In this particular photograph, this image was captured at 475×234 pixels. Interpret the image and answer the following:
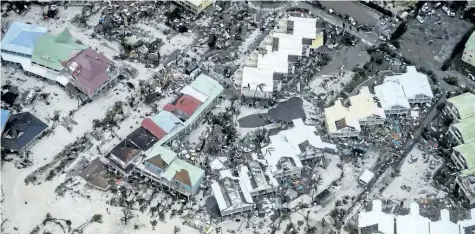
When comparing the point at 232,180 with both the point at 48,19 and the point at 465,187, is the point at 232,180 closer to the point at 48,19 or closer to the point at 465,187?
the point at 465,187

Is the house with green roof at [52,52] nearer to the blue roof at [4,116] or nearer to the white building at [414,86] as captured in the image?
the blue roof at [4,116]

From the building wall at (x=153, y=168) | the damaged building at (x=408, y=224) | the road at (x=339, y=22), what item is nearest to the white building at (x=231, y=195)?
the building wall at (x=153, y=168)

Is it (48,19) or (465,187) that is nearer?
(465,187)

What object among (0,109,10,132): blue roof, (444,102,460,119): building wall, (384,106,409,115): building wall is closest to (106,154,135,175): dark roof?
(0,109,10,132): blue roof

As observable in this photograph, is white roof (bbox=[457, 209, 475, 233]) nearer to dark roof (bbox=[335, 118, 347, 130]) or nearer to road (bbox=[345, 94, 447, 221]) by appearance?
road (bbox=[345, 94, 447, 221])

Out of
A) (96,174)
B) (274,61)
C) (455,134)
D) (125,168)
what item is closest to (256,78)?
(274,61)

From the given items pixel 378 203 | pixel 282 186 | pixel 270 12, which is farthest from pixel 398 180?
pixel 270 12

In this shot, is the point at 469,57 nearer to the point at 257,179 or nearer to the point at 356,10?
the point at 356,10
